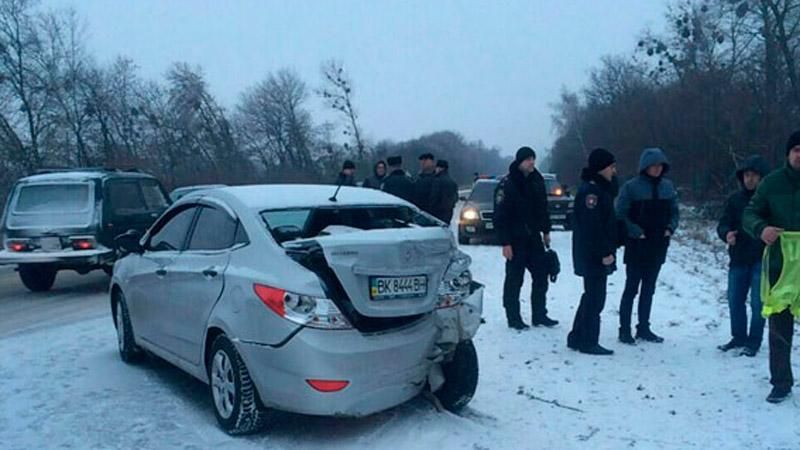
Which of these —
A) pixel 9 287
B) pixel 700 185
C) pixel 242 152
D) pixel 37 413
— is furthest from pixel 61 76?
pixel 37 413

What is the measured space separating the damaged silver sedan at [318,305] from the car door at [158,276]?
0.46 ft

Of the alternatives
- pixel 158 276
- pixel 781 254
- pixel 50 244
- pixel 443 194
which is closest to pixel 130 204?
pixel 50 244

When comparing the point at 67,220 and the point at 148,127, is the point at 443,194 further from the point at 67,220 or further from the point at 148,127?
the point at 148,127

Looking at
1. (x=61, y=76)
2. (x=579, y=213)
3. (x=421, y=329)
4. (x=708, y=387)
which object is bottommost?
(x=708, y=387)

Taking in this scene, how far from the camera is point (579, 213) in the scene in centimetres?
689

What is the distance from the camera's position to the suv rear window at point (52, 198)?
37.7 feet

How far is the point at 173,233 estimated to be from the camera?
607 centimetres

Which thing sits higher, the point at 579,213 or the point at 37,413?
the point at 579,213

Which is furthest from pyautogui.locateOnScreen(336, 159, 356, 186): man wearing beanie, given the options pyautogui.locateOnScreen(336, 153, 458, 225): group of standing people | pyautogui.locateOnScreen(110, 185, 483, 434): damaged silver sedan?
pyautogui.locateOnScreen(110, 185, 483, 434): damaged silver sedan

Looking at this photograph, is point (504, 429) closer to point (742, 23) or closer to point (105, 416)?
point (105, 416)

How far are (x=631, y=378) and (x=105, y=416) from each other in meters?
4.07

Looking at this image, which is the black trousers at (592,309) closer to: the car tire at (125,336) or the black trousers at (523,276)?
the black trousers at (523,276)

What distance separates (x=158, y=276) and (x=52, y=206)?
664 centimetres

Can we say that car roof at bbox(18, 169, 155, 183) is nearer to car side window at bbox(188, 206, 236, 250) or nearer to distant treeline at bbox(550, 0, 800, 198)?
car side window at bbox(188, 206, 236, 250)
